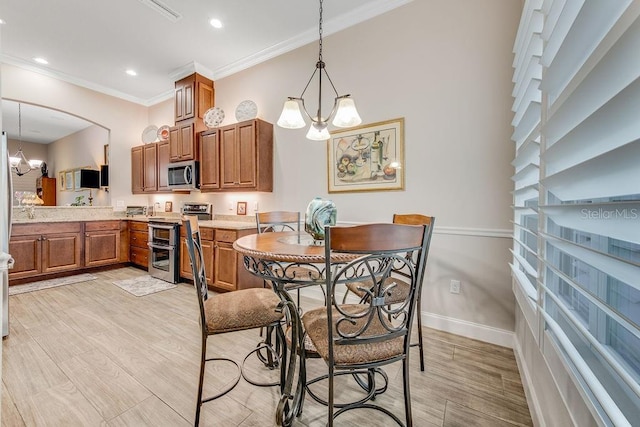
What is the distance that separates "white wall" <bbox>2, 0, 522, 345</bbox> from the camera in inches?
87.7

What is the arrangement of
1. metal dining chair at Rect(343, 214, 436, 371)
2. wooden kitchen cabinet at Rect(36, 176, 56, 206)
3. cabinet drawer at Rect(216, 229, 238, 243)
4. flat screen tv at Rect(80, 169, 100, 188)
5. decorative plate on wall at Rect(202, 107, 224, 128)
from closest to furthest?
metal dining chair at Rect(343, 214, 436, 371) < cabinet drawer at Rect(216, 229, 238, 243) < decorative plate on wall at Rect(202, 107, 224, 128) < flat screen tv at Rect(80, 169, 100, 188) < wooden kitchen cabinet at Rect(36, 176, 56, 206)

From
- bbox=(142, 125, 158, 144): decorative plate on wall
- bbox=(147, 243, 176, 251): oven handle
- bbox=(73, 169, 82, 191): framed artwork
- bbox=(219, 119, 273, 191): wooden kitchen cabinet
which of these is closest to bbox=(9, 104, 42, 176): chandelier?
bbox=(73, 169, 82, 191): framed artwork

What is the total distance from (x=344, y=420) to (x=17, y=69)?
5.99 m

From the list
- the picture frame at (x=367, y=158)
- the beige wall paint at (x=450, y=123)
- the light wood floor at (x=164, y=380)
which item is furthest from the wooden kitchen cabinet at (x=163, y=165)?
the beige wall paint at (x=450, y=123)

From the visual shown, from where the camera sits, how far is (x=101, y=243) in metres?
4.45

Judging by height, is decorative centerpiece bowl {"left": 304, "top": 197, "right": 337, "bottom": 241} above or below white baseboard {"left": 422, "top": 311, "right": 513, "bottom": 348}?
above

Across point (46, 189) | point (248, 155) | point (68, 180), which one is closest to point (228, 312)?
point (248, 155)

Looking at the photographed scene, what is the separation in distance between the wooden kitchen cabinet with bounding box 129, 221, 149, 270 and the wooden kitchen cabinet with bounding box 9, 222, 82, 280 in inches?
26.5

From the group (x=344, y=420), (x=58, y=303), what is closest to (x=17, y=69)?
(x=58, y=303)

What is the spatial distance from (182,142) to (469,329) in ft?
14.4

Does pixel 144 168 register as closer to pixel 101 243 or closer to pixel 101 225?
pixel 101 225

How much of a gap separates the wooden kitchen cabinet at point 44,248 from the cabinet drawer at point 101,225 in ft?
0.36

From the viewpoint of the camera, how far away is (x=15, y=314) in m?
2.76

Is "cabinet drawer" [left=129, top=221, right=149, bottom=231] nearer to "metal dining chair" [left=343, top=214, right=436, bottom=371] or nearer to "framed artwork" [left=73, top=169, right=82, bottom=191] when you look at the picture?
"framed artwork" [left=73, top=169, right=82, bottom=191]
